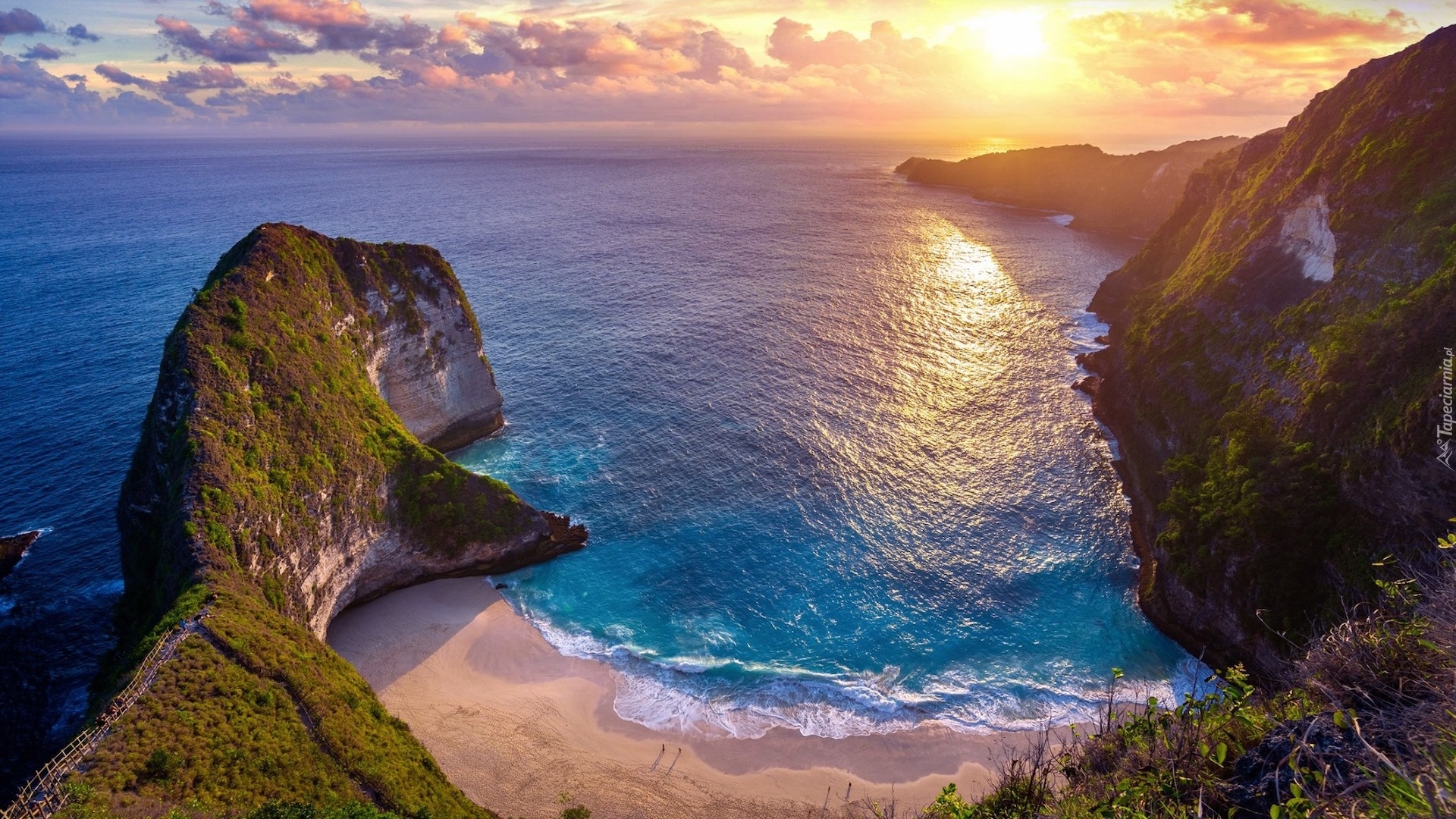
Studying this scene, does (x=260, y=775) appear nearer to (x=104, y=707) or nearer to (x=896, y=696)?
(x=104, y=707)

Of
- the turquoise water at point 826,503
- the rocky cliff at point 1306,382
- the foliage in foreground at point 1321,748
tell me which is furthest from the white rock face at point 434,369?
the rocky cliff at point 1306,382

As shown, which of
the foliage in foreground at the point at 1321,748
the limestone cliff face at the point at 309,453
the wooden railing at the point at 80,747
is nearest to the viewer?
the foliage in foreground at the point at 1321,748

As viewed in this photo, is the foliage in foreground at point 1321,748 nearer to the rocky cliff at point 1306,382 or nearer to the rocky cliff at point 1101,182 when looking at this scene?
the rocky cliff at point 1306,382

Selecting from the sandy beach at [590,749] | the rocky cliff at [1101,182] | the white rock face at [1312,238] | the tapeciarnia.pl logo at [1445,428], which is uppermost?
the rocky cliff at [1101,182]

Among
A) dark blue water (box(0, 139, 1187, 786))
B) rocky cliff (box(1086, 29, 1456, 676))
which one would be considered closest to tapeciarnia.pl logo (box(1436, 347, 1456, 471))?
rocky cliff (box(1086, 29, 1456, 676))

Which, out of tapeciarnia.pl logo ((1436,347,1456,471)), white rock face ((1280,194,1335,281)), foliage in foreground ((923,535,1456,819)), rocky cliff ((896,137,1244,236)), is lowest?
foliage in foreground ((923,535,1456,819))

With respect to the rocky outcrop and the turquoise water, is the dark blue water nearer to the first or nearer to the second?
the turquoise water
